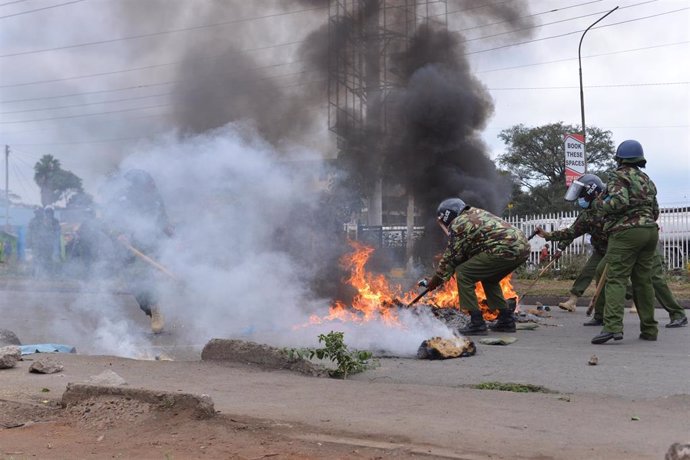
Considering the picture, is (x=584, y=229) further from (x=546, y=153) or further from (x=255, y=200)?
(x=546, y=153)

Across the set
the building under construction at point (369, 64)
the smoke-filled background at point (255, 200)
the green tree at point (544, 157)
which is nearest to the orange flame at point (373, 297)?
the smoke-filled background at point (255, 200)

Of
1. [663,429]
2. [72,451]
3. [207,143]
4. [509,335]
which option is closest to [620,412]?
[663,429]

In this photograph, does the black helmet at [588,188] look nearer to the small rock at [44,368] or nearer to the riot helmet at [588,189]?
the riot helmet at [588,189]

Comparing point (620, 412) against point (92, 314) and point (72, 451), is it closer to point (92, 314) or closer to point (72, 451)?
point (72, 451)

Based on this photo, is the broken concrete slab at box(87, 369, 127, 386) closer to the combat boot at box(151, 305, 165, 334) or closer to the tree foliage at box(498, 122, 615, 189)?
the combat boot at box(151, 305, 165, 334)

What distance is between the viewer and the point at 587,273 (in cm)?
907

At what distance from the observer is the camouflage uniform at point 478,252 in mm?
7043

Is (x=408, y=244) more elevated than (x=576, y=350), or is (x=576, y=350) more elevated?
(x=408, y=244)

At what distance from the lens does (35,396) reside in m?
4.46

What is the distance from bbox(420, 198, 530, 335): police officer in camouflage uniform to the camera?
277 inches

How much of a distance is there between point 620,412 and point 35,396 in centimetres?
350

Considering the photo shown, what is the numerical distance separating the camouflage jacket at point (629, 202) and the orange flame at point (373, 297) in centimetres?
194

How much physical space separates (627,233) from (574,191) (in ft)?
5.95

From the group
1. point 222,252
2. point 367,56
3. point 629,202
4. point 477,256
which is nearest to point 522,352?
point 477,256
